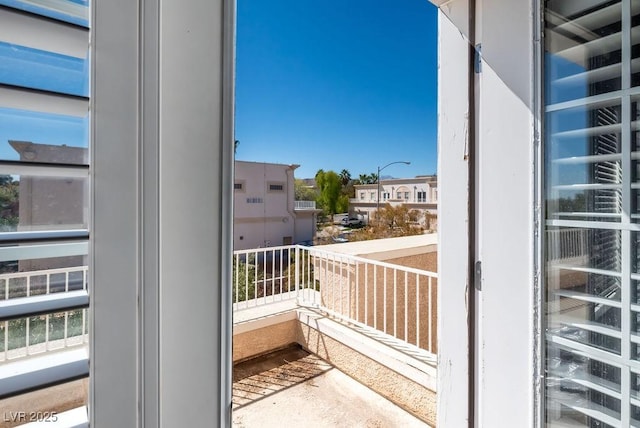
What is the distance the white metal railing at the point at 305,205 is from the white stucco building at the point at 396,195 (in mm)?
673

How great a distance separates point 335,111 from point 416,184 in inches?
77.0

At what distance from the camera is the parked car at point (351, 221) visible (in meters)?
5.36

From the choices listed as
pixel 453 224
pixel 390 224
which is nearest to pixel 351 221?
pixel 390 224

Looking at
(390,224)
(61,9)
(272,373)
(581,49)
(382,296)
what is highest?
(581,49)

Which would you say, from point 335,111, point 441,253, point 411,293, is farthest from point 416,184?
point 441,253

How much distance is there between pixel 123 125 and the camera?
0.38 meters

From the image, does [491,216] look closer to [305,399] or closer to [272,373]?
[305,399]

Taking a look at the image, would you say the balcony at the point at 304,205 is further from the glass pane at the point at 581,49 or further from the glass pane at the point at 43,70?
the glass pane at the point at 43,70

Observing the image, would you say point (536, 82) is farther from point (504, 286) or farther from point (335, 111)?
point (335, 111)

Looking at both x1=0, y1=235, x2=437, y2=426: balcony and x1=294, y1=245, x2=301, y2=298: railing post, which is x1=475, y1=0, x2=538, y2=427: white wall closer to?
x1=0, y1=235, x2=437, y2=426: balcony

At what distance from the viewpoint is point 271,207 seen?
548 centimetres

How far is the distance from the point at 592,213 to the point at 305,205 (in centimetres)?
515

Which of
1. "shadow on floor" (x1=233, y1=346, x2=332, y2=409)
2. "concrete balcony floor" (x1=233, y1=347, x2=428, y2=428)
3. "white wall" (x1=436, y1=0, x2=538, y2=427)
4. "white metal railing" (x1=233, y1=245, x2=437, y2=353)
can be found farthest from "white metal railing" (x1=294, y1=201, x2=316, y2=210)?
"white wall" (x1=436, y1=0, x2=538, y2=427)

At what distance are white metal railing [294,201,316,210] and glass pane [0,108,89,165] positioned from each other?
5.30 metres
